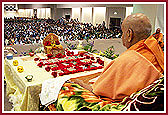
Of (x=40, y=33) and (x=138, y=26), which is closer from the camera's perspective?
(x=138, y=26)

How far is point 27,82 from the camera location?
2143 mm

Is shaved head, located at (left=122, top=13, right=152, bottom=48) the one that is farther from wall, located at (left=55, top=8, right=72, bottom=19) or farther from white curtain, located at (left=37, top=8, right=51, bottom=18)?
white curtain, located at (left=37, top=8, right=51, bottom=18)

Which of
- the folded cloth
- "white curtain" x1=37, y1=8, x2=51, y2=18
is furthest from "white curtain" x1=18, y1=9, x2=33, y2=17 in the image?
the folded cloth

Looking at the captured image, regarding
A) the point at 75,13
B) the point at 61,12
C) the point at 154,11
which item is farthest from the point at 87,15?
the point at 154,11

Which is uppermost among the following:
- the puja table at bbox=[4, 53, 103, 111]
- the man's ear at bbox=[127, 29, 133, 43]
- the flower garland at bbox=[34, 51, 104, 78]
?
the man's ear at bbox=[127, 29, 133, 43]

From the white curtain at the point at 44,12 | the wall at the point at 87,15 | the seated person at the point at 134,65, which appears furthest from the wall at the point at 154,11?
the white curtain at the point at 44,12

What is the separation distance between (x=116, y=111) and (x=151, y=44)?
54cm

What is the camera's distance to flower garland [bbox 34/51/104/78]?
8.08 feet

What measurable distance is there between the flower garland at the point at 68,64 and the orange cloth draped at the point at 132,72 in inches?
39.3

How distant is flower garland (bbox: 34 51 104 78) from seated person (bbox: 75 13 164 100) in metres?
1.00

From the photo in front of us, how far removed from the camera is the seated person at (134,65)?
1.27 meters

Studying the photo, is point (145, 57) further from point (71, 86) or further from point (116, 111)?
point (71, 86)

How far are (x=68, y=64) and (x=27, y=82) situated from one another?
77 cm

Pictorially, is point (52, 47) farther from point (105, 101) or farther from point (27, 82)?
point (105, 101)
